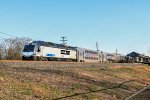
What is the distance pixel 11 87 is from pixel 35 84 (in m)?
2.31

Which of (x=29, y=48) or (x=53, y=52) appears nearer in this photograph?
(x=29, y=48)

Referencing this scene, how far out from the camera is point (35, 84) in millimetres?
17984

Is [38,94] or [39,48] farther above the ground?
[39,48]

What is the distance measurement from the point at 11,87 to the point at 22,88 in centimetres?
67

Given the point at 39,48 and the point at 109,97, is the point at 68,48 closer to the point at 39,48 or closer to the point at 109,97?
the point at 39,48

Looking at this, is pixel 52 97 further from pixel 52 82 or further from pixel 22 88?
pixel 52 82

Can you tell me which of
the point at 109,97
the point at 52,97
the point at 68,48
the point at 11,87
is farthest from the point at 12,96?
the point at 68,48

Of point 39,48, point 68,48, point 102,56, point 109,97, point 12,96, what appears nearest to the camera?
point 12,96

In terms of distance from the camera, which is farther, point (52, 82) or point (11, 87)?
point (52, 82)

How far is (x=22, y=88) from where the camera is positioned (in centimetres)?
1634

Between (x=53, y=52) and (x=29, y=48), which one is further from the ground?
(x=29, y=48)

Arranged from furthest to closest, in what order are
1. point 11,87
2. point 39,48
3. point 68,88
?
point 39,48 → point 68,88 → point 11,87

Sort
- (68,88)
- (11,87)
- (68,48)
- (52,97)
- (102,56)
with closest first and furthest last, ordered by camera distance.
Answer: (11,87) → (52,97) → (68,88) → (68,48) → (102,56)

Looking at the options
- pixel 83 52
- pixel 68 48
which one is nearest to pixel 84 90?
pixel 68 48
